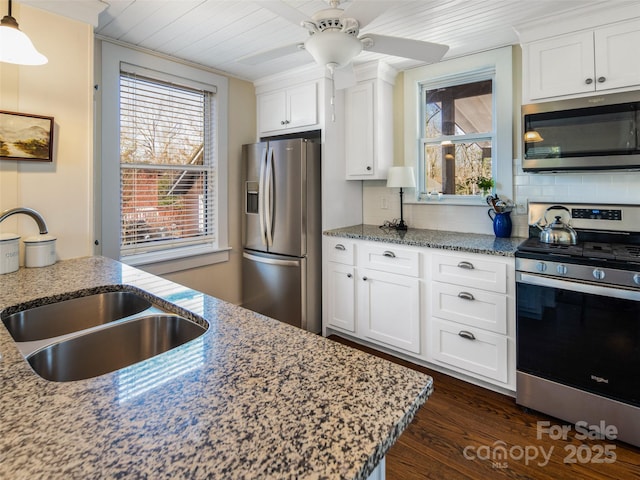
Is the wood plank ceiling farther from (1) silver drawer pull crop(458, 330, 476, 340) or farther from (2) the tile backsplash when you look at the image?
(1) silver drawer pull crop(458, 330, 476, 340)

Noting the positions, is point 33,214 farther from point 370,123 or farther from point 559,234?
point 559,234

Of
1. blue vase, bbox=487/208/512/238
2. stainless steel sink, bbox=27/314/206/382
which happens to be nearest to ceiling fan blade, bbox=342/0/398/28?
stainless steel sink, bbox=27/314/206/382

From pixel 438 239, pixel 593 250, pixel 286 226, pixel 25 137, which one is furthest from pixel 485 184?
pixel 25 137

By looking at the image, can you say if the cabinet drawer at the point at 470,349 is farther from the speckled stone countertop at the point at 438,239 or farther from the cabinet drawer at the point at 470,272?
the speckled stone countertop at the point at 438,239

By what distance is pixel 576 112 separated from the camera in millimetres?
2078

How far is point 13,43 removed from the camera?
1281 mm

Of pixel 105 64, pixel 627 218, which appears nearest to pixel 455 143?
pixel 627 218

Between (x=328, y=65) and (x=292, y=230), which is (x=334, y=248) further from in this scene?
(x=328, y=65)

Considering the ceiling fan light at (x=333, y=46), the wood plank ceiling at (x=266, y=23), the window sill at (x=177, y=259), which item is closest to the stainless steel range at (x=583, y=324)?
the wood plank ceiling at (x=266, y=23)

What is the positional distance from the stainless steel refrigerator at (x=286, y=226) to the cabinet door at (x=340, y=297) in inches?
5.3

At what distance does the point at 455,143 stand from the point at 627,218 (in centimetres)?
131

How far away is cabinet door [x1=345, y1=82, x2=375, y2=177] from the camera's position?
3.03 meters

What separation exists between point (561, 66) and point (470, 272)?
136 centimetres

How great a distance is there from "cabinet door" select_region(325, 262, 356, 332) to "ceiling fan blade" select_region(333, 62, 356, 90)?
53.8 inches
